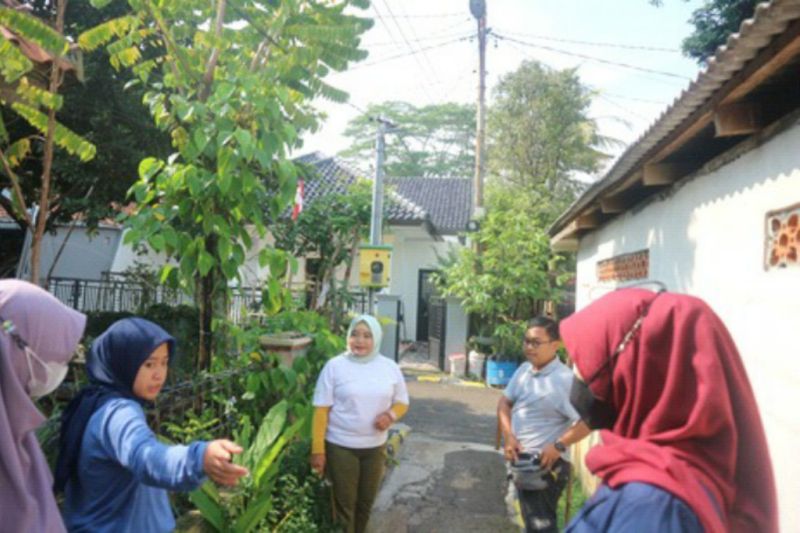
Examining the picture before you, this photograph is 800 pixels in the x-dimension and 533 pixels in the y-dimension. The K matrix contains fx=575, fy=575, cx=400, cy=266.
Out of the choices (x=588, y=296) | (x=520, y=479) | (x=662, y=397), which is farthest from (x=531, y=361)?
(x=588, y=296)

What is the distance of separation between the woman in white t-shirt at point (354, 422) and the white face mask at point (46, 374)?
2.10 m

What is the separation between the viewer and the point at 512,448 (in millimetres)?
3586

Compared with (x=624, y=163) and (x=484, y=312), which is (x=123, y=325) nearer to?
(x=624, y=163)

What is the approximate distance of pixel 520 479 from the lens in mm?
3418

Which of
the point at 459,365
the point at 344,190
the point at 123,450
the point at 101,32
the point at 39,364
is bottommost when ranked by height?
the point at 459,365

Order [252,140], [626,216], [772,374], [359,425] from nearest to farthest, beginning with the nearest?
[772,374] → [252,140] → [359,425] → [626,216]

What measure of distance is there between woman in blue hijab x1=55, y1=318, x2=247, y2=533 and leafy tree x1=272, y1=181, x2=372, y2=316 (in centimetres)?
486

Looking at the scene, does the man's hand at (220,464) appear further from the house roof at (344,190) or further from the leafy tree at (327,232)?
the house roof at (344,190)

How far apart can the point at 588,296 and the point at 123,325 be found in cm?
594

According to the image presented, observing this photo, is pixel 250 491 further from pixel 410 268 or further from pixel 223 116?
pixel 410 268

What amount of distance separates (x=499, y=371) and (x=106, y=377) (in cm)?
1014

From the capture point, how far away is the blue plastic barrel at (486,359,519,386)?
11567mm

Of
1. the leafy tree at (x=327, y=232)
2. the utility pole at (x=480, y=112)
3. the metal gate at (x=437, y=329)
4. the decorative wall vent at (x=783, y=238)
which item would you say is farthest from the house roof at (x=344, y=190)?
the decorative wall vent at (x=783, y=238)

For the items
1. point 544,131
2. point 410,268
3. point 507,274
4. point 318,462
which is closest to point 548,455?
point 318,462
